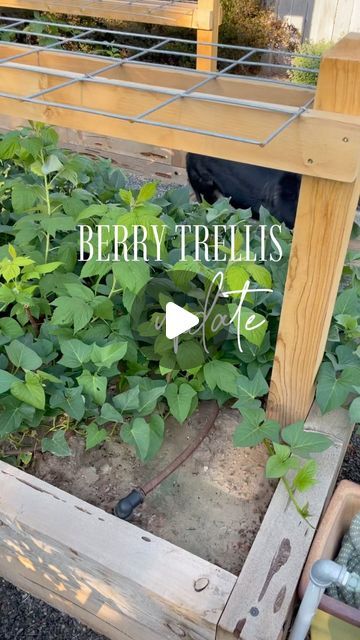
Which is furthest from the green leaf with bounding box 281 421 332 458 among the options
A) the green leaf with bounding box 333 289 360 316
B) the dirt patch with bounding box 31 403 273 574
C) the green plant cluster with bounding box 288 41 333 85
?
the green plant cluster with bounding box 288 41 333 85

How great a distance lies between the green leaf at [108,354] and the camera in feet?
3.62

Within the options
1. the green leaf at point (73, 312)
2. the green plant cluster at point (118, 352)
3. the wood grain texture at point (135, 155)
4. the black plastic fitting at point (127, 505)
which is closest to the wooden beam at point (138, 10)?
the wood grain texture at point (135, 155)

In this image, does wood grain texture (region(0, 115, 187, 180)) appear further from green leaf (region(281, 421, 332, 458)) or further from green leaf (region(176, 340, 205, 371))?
green leaf (region(281, 421, 332, 458))

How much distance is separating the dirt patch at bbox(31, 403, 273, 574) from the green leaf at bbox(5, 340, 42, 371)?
207 millimetres

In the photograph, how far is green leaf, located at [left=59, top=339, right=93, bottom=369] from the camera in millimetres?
1142

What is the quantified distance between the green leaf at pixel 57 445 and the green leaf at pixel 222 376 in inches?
12.1

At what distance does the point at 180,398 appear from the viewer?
1158 millimetres

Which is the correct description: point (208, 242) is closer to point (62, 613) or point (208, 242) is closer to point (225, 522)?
point (225, 522)

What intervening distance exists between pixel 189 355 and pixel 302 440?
0.90 feet

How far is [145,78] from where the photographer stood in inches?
41.7

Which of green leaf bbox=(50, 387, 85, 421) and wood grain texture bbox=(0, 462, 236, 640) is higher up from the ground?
green leaf bbox=(50, 387, 85, 421)

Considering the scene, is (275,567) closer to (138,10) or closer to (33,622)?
(33,622)

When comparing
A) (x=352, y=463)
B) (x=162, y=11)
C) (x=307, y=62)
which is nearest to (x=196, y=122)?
(x=352, y=463)

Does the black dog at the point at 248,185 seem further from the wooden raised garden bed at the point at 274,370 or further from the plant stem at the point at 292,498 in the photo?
the plant stem at the point at 292,498
